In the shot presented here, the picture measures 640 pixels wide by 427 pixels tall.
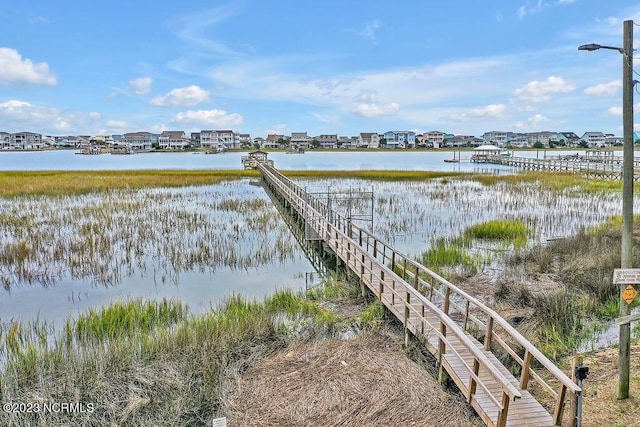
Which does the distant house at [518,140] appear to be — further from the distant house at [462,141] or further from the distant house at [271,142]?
the distant house at [271,142]

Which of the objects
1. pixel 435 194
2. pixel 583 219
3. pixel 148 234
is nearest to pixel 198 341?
pixel 148 234

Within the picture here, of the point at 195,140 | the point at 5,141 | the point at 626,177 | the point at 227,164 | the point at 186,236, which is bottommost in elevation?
the point at 186,236

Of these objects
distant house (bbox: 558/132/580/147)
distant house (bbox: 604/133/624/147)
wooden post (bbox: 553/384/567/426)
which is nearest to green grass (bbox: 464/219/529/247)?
wooden post (bbox: 553/384/567/426)

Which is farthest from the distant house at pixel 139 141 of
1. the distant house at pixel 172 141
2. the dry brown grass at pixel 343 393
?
the dry brown grass at pixel 343 393

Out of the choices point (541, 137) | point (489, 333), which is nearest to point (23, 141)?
point (541, 137)

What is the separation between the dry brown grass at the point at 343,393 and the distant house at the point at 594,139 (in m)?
176

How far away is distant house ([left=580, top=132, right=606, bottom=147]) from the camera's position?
507 ft

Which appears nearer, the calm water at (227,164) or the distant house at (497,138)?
the calm water at (227,164)

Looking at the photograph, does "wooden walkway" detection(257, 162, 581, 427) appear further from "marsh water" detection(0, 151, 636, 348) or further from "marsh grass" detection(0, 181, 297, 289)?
"marsh grass" detection(0, 181, 297, 289)

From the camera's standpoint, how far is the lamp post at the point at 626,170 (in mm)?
5906

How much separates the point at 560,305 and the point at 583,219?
14.6 meters

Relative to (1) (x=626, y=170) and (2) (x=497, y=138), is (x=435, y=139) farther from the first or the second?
A: (1) (x=626, y=170)

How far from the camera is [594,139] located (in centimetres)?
15912

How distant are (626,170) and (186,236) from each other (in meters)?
16.5
